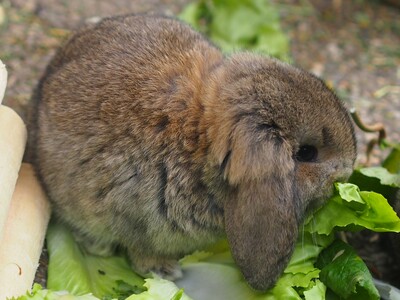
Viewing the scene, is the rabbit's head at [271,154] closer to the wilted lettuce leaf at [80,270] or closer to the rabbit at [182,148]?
the rabbit at [182,148]

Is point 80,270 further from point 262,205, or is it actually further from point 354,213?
point 354,213

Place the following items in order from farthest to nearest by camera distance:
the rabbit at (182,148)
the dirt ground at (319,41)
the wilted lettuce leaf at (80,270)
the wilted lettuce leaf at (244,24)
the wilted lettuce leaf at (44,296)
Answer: the wilted lettuce leaf at (244,24)
the dirt ground at (319,41)
the wilted lettuce leaf at (80,270)
the rabbit at (182,148)
the wilted lettuce leaf at (44,296)

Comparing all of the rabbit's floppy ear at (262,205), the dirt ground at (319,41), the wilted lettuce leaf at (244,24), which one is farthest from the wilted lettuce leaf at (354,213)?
the wilted lettuce leaf at (244,24)

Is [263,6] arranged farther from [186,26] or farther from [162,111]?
[162,111]

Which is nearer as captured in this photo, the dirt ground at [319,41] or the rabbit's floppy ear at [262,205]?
the rabbit's floppy ear at [262,205]

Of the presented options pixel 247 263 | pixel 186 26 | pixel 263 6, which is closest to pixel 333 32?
pixel 263 6

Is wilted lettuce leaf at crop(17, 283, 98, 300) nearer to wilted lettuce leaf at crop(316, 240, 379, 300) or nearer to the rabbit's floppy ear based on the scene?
the rabbit's floppy ear

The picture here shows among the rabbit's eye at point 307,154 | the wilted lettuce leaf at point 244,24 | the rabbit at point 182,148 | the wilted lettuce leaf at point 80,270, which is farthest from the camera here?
the wilted lettuce leaf at point 244,24

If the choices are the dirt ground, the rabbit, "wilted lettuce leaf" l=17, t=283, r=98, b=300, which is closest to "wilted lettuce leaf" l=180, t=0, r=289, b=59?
the dirt ground

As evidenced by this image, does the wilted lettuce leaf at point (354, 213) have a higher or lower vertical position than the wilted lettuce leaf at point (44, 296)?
higher
